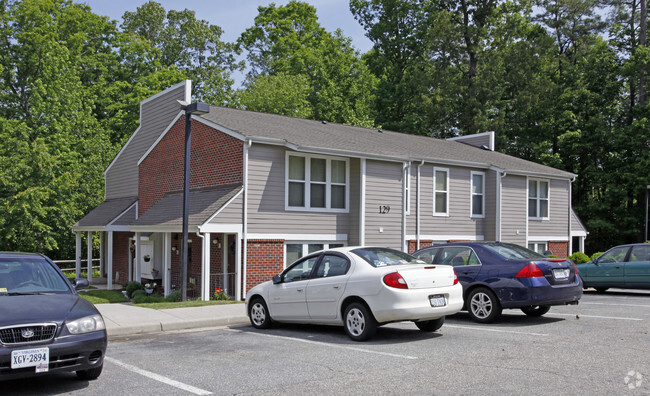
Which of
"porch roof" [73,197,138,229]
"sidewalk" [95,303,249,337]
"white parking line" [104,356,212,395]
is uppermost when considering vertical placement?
"porch roof" [73,197,138,229]

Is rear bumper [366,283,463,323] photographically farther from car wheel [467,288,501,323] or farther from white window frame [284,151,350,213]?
white window frame [284,151,350,213]

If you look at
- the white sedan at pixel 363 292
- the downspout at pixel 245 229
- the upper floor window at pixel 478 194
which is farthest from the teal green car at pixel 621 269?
the downspout at pixel 245 229

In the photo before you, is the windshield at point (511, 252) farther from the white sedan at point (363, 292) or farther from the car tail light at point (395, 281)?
the car tail light at point (395, 281)

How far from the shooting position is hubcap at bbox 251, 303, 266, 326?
11188 mm

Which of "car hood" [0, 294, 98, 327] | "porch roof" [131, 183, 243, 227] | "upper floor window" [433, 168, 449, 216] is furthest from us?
"upper floor window" [433, 168, 449, 216]

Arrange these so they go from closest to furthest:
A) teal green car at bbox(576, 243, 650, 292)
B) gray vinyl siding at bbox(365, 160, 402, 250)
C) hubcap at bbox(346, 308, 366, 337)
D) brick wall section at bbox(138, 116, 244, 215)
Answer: hubcap at bbox(346, 308, 366, 337) < teal green car at bbox(576, 243, 650, 292) < brick wall section at bbox(138, 116, 244, 215) < gray vinyl siding at bbox(365, 160, 402, 250)

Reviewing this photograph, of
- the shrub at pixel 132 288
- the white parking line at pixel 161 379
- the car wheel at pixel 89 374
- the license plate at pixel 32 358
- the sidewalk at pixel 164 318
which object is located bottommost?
the shrub at pixel 132 288

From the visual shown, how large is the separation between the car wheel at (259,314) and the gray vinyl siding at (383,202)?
26.9 feet

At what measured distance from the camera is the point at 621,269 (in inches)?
675

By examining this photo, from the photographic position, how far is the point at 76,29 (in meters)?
41.5

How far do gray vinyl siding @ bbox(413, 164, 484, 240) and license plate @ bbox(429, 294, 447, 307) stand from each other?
12.2 metres

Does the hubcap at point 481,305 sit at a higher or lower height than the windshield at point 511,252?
lower

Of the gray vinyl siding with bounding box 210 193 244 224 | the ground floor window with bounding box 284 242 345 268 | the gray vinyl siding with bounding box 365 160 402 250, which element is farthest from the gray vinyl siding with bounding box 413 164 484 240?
the gray vinyl siding with bounding box 210 193 244 224

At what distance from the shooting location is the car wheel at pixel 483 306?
1102cm
